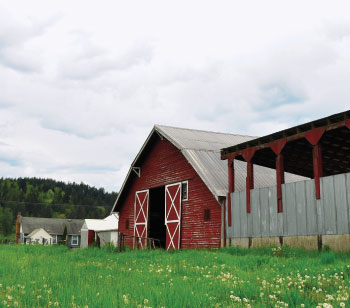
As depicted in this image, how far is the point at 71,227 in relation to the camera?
103875 millimetres

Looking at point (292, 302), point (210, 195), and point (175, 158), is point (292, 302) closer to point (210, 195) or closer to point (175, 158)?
point (210, 195)

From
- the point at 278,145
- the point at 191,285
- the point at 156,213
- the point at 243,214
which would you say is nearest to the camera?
the point at 191,285

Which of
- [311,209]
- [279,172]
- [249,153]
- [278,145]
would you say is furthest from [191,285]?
[249,153]

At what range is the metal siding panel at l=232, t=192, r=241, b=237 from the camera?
1925 centimetres

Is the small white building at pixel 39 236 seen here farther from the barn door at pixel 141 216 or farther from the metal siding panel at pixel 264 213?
the metal siding panel at pixel 264 213

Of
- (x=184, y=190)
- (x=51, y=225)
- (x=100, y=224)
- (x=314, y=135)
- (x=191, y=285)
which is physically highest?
(x=314, y=135)

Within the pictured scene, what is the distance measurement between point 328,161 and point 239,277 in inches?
540

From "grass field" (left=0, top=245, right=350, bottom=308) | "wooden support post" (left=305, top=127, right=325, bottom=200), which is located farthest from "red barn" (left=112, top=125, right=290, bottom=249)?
"grass field" (left=0, top=245, right=350, bottom=308)

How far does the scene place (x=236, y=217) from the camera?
19.5 m

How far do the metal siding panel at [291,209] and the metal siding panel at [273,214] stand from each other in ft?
1.91

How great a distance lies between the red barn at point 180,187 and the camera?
70.9ft

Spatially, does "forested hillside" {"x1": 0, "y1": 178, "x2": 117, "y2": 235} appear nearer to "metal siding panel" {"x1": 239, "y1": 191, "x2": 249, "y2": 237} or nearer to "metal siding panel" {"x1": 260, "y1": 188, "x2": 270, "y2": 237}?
"metal siding panel" {"x1": 239, "y1": 191, "x2": 249, "y2": 237}

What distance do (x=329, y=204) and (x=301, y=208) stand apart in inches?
50.7

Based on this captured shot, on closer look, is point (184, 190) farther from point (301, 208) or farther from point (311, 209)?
point (311, 209)
